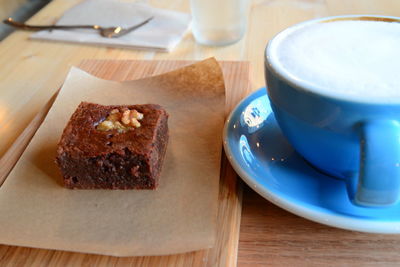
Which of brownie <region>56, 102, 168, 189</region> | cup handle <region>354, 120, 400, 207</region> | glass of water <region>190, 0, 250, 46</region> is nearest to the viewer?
cup handle <region>354, 120, 400, 207</region>

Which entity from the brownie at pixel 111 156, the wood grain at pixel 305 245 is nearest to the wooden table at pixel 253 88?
the wood grain at pixel 305 245

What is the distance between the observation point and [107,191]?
0.58 metres

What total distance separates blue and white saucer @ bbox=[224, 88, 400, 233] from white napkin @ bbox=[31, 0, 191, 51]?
0.44m

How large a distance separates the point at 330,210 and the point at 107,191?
297 millimetres

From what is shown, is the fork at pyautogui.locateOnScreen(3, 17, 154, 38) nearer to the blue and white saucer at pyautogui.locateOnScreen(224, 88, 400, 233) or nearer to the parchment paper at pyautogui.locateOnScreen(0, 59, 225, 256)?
the parchment paper at pyautogui.locateOnScreen(0, 59, 225, 256)

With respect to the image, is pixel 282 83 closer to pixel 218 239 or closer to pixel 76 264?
pixel 218 239

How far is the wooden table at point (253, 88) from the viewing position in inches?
18.3

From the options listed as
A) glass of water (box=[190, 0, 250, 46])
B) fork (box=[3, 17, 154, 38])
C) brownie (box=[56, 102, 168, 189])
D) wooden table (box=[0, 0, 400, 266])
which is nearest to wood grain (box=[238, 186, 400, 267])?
wooden table (box=[0, 0, 400, 266])

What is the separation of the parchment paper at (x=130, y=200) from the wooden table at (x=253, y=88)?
0.03 m

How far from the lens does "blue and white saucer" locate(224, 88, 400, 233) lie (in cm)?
44

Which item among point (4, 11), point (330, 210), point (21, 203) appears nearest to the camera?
point (330, 210)

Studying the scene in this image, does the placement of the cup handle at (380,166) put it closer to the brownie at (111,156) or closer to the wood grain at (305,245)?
the wood grain at (305,245)

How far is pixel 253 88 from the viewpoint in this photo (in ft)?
2.74

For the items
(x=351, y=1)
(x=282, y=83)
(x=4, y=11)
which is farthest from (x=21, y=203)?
(x=4, y=11)
